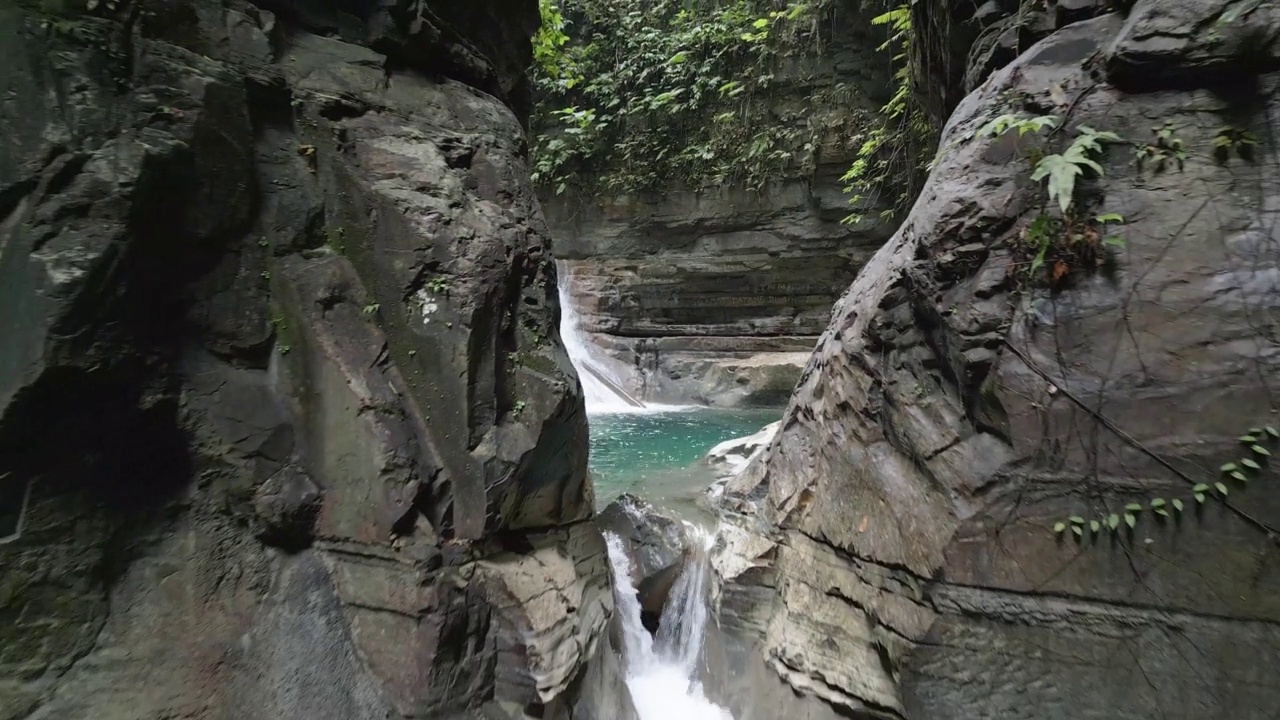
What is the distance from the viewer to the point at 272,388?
328 centimetres

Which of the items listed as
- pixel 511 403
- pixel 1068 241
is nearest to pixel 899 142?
pixel 1068 241

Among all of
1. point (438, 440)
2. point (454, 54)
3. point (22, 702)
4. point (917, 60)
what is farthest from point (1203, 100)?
point (22, 702)

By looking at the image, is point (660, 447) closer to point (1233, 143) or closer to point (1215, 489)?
point (1215, 489)

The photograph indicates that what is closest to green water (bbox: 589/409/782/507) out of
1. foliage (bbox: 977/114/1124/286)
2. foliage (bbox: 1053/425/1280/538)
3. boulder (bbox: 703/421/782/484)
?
boulder (bbox: 703/421/782/484)

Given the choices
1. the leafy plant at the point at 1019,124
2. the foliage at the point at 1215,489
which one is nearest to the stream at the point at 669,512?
the foliage at the point at 1215,489

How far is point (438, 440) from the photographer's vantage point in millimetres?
3488

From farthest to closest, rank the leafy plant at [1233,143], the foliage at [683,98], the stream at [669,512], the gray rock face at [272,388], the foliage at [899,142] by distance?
1. the foliage at [683,98]
2. the foliage at [899,142]
3. the stream at [669,512]
4. the leafy plant at [1233,143]
5. the gray rock face at [272,388]

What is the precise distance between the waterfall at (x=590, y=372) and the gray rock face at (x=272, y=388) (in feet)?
31.5

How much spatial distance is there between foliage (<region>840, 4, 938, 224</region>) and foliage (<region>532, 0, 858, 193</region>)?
1131 mm

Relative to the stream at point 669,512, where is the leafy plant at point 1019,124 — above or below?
above

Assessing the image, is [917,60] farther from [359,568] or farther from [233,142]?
[359,568]

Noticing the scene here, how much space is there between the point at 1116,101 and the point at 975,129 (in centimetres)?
74

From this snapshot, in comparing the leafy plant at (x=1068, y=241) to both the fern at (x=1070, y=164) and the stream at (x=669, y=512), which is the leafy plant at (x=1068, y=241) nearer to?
the fern at (x=1070, y=164)

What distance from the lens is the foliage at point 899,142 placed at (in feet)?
26.1
